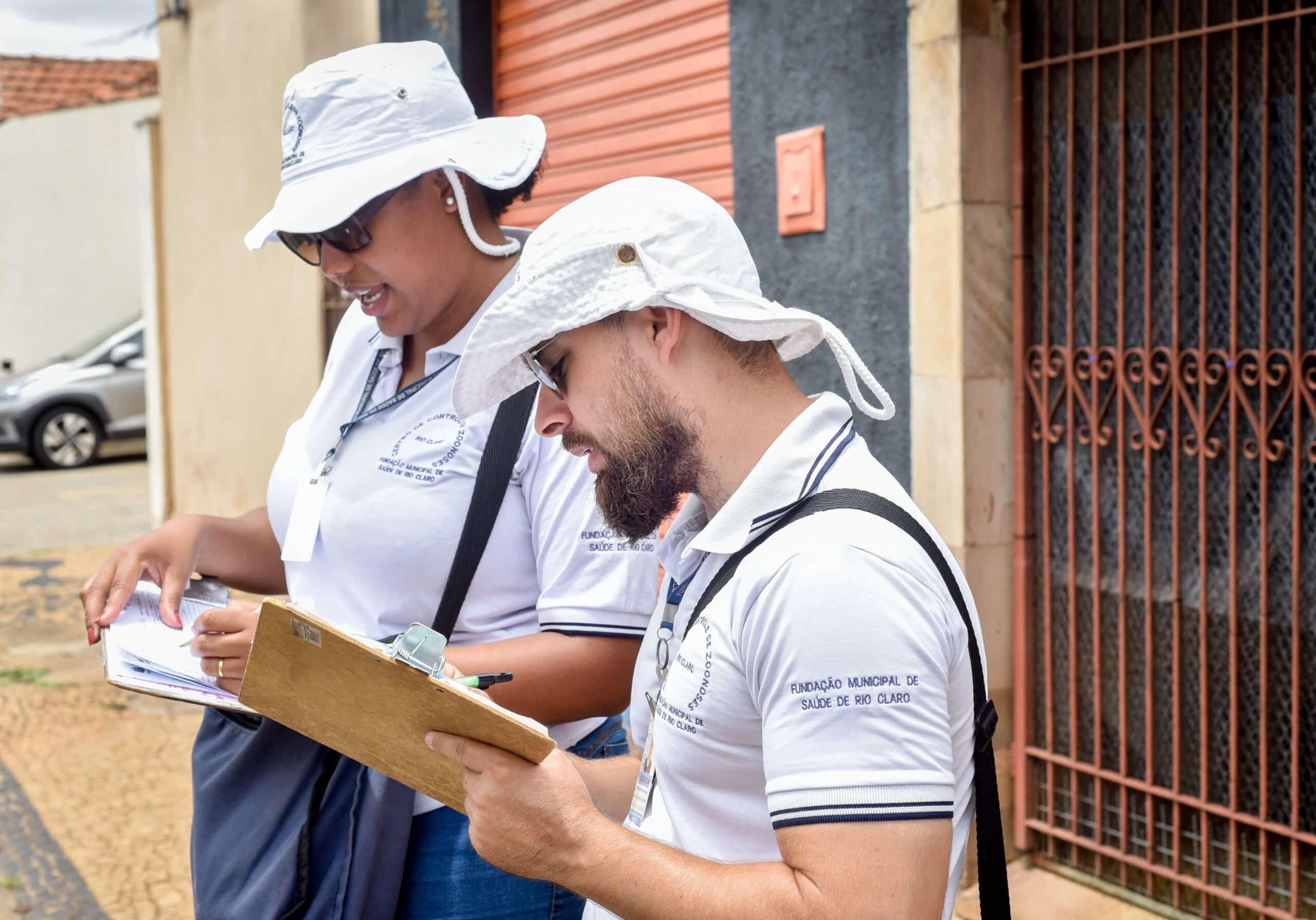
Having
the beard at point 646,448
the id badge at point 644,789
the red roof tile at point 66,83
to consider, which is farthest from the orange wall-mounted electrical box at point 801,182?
the red roof tile at point 66,83

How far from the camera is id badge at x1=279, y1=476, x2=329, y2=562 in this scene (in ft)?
7.06

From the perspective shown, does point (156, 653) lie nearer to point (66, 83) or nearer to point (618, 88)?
point (618, 88)

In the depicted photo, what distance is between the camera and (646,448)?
5.22ft

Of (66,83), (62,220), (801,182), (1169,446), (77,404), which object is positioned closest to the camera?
(1169,446)

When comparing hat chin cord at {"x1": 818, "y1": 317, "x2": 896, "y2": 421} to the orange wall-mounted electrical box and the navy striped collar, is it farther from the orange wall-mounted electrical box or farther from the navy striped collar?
the orange wall-mounted electrical box

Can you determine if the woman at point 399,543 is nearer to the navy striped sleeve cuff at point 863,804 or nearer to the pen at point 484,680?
the pen at point 484,680

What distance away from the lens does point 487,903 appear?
202cm

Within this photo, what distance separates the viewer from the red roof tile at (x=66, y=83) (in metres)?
19.7

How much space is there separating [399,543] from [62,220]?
19.2m

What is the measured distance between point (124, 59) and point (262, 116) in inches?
604

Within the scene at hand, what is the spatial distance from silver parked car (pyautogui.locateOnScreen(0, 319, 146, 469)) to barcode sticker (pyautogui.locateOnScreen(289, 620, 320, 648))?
49.6ft

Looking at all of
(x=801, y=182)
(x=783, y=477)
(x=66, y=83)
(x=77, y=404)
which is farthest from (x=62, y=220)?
(x=783, y=477)

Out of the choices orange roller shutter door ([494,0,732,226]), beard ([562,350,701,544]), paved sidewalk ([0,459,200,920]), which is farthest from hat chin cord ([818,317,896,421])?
paved sidewalk ([0,459,200,920])

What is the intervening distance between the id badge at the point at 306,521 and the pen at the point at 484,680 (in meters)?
0.42
